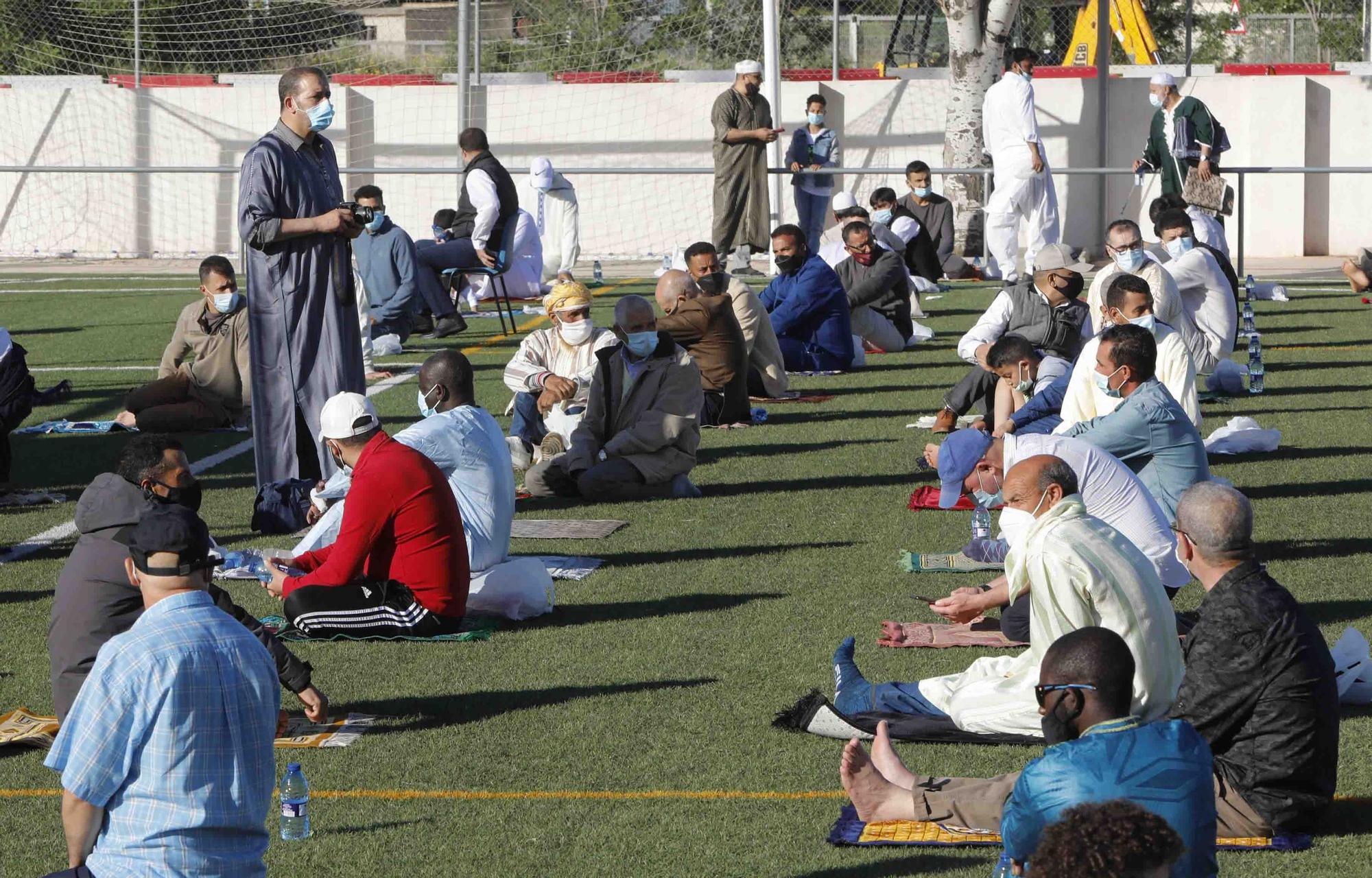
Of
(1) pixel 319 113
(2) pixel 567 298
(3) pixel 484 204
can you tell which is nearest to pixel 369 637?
(1) pixel 319 113

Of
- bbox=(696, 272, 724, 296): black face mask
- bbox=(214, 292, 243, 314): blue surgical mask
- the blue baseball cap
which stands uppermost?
bbox=(696, 272, 724, 296): black face mask

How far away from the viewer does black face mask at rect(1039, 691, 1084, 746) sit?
420cm

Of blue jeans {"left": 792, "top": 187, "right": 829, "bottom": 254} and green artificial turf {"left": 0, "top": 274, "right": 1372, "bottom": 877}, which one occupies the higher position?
blue jeans {"left": 792, "top": 187, "right": 829, "bottom": 254}

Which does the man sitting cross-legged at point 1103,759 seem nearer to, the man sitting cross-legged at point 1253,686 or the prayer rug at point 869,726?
the man sitting cross-legged at point 1253,686

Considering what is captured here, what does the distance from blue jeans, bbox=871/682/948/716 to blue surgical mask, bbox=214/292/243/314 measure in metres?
7.48

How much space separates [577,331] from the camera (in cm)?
1141

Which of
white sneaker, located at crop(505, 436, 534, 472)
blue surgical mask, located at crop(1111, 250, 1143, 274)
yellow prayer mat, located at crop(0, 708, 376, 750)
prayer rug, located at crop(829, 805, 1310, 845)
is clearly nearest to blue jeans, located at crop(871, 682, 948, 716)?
prayer rug, located at crop(829, 805, 1310, 845)

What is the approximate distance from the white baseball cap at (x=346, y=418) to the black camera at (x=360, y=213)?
6.97ft

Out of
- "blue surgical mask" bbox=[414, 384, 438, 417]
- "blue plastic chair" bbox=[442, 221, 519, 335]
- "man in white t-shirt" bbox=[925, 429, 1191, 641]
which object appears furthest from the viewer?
"blue plastic chair" bbox=[442, 221, 519, 335]

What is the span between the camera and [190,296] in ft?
71.6

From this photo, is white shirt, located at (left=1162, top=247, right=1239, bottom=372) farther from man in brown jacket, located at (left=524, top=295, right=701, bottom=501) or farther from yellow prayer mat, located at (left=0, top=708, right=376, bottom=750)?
yellow prayer mat, located at (left=0, top=708, right=376, bottom=750)

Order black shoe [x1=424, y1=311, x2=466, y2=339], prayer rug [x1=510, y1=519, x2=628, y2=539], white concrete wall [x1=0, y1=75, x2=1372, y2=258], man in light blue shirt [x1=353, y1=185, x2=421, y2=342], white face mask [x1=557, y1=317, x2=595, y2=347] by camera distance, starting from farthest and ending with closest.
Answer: white concrete wall [x1=0, y1=75, x2=1372, y2=258] < black shoe [x1=424, y1=311, x2=466, y2=339] < man in light blue shirt [x1=353, y1=185, x2=421, y2=342] < white face mask [x1=557, y1=317, x2=595, y2=347] < prayer rug [x1=510, y1=519, x2=628, y2=539]

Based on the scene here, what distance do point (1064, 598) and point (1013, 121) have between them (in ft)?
46.4

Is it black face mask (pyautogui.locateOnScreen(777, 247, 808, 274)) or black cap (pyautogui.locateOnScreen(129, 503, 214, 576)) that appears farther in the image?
black face mask (pyautogui.locateOnScreen(777, 247, 808, 274))
